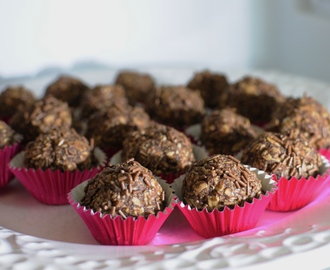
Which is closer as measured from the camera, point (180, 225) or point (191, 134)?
point (180, 225)

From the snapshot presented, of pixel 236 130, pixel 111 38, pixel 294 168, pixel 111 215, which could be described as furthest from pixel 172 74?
pixel 111 215

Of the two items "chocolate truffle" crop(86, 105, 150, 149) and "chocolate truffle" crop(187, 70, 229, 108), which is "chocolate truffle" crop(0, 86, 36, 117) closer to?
"chocolate truffle" crop(86, 105, 150, 149)

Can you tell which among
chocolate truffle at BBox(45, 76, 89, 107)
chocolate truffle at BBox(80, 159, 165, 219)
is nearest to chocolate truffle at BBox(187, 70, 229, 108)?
chocolate truffle at BBox(45, 76, 89, 107)

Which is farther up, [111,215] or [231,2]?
[231,2]

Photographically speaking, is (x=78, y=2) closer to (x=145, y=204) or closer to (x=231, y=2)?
(x=231, y=2)

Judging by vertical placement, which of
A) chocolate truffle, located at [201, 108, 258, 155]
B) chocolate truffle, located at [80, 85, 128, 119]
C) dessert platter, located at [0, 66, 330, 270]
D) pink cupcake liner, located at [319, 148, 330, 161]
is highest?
chocolate truffle, located at [80, 85, 128, 119]

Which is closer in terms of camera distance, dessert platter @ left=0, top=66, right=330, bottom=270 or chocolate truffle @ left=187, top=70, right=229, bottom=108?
dessert platter @ left=0, top=66, right=330, bottom=270

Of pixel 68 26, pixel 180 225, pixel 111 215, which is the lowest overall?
pixel 180 225

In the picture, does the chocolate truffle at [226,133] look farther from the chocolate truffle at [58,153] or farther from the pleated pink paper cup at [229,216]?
the chocolate truffle at [58,153]
